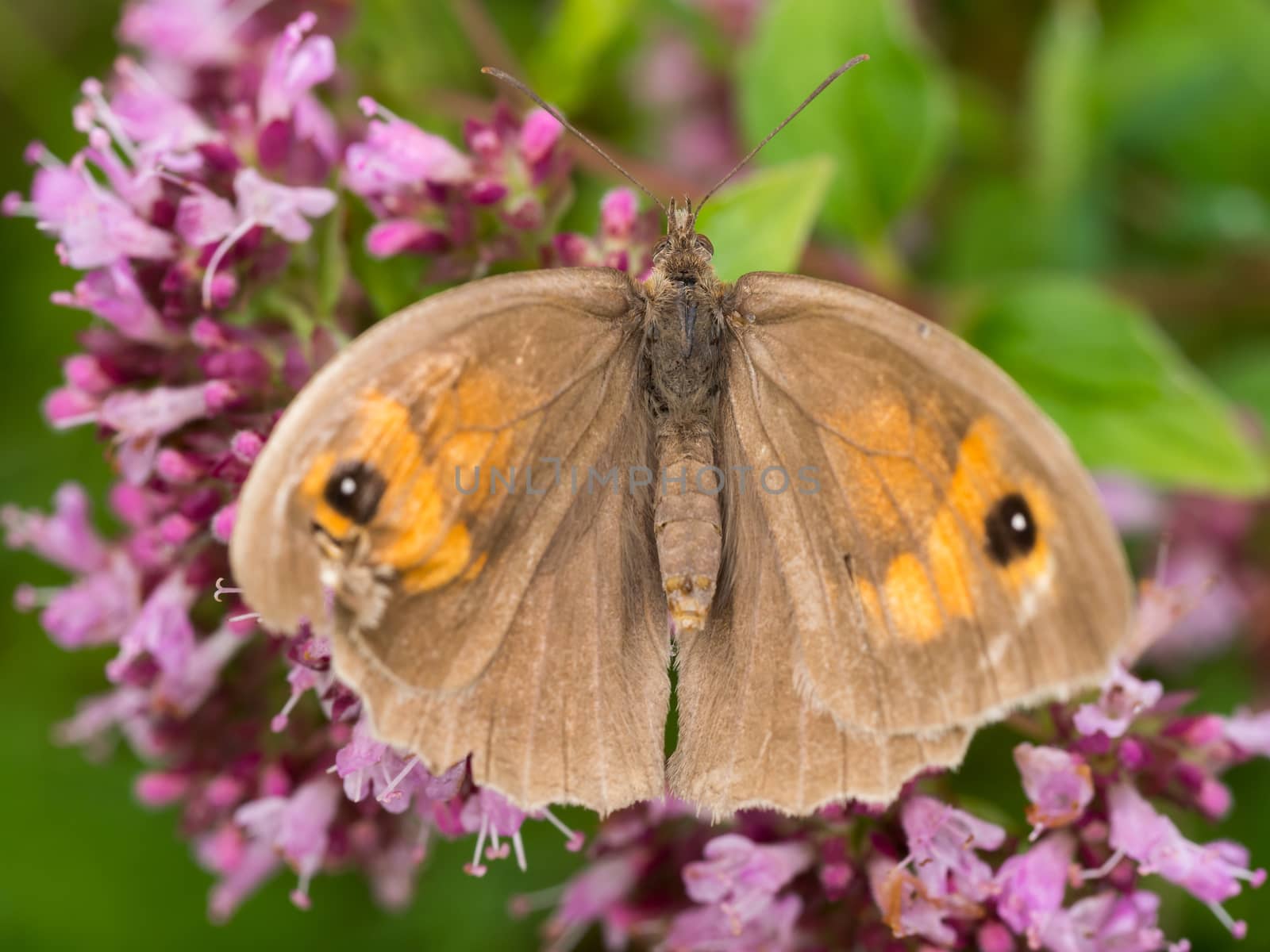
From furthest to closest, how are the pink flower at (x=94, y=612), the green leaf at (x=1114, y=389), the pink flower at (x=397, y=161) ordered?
the green leaf at (x=1114, y=389) → the pink flower at (x=94, y=612) → the pink flower at (x=397, y=161)

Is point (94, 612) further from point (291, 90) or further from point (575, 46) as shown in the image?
point (575, 46)

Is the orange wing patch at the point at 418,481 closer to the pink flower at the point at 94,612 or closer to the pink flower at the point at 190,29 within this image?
the pink flower at the point at 94,612

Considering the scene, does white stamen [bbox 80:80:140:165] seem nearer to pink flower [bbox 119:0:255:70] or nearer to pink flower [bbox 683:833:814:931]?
pink flower [bbox 119:0:255:70]

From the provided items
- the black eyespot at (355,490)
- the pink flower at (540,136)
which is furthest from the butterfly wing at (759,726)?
the pink flower at (540,136)

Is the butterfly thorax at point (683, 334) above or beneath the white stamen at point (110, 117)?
beneath

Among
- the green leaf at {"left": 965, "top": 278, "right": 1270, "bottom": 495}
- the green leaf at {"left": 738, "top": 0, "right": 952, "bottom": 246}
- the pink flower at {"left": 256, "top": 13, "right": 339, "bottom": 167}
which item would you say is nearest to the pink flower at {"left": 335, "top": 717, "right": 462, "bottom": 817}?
the pink flower at {"left": 256, "top": 13, "right": 339, "bottom": 167}

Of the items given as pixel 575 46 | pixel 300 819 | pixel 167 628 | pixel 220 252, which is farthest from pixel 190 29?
pixel 300 819
